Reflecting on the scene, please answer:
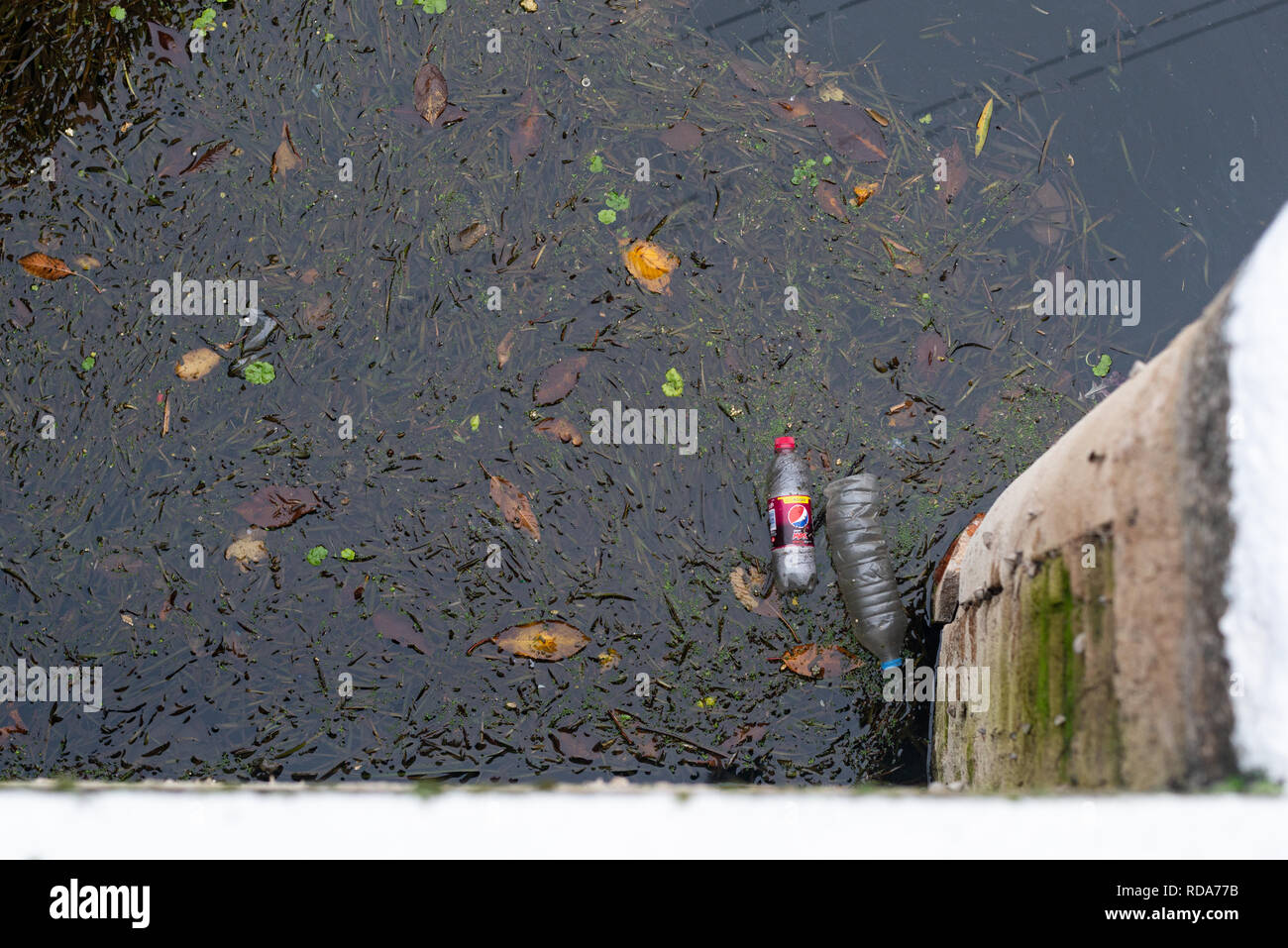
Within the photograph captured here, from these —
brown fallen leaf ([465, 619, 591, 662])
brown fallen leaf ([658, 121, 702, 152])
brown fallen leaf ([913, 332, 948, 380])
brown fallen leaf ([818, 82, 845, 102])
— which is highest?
brown fallen leaf ([818, 82, 845, 102])

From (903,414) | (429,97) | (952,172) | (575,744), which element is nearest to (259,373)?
(429,97)

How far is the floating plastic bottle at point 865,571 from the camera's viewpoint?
3.22 metres

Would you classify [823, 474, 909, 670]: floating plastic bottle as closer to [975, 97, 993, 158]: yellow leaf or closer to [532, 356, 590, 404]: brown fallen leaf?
[532, 356, 590, 404]: brown fallen leaf

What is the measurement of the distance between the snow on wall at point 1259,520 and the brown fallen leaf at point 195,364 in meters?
3.62

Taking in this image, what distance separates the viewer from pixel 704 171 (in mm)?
3541

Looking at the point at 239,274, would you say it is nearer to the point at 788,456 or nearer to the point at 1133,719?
the point at 788,456

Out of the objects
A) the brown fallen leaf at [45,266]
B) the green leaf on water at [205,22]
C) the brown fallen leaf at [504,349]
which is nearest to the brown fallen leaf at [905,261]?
the brown fallen leaf at [504,349]

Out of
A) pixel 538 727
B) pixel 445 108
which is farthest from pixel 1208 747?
pixel 445 108

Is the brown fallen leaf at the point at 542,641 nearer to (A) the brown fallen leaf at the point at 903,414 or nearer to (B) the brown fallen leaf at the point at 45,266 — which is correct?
(A) the brown fallen leaf at the point at 903,414

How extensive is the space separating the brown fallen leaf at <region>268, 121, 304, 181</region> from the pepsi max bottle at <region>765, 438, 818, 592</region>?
2.50m

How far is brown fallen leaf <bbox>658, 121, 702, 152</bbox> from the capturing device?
355 cm

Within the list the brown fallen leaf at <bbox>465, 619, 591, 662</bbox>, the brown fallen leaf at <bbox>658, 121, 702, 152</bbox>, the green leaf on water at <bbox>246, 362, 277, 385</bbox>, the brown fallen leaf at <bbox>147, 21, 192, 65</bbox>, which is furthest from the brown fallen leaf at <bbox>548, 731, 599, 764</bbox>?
the brown fallen leaf at <bbox>147, 21, 192, 65</bbox>

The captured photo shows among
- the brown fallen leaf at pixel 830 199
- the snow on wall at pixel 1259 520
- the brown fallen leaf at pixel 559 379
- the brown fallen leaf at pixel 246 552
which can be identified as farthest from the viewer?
the brown fallen leaf at pixel 830 199

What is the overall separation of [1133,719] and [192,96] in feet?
14.2
